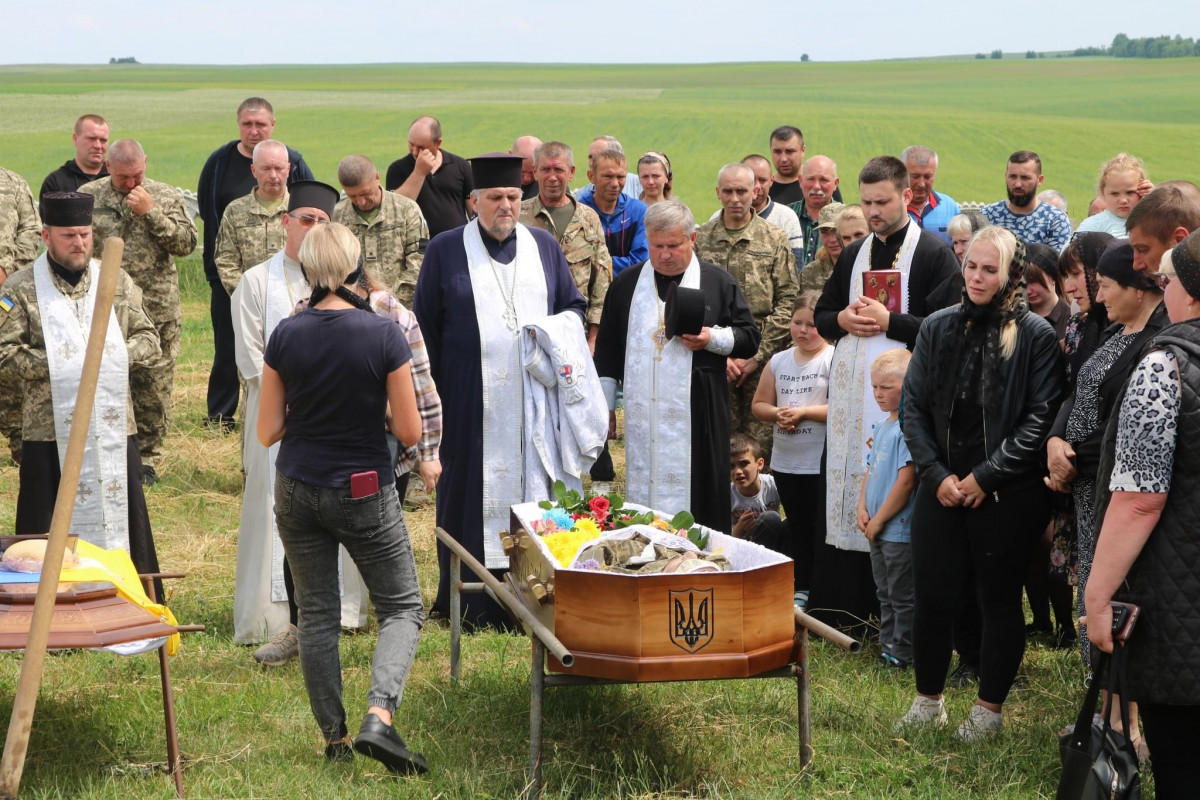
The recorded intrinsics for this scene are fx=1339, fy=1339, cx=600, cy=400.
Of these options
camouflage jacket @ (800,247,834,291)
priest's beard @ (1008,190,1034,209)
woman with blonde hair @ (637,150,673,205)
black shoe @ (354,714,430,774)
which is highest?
woman with blonde hair @ (637,150,673,205)

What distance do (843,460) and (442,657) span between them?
2182 millimetres

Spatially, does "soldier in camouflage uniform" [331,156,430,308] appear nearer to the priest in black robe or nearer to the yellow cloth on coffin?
the priest in black robe

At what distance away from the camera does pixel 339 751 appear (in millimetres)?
4934

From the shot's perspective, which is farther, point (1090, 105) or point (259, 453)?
point (1090, 105)

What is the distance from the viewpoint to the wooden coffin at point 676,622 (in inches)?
173

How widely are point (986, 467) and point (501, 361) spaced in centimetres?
268

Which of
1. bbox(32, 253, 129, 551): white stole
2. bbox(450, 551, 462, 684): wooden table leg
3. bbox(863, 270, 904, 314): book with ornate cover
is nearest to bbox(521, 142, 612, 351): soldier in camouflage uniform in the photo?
bbox(863, 270, 904, 314): book with ornate cover

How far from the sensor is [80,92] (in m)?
79.5

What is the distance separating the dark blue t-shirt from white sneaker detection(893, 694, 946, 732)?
226cm

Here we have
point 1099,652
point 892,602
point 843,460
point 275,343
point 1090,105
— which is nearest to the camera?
point 1099,652

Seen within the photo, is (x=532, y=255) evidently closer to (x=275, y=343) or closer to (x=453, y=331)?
(x=453, y=331)

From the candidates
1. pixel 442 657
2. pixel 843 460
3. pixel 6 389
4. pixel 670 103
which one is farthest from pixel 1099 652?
pixel 670 103

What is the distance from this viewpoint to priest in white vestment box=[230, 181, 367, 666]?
6375 mm

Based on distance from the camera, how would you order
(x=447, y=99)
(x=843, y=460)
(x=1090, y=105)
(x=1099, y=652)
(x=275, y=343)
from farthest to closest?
(x=447, y=99)
(x=1090, y=105)
(x=843, y=460)
(x=275, y=343)
(x=1099, y=652)
